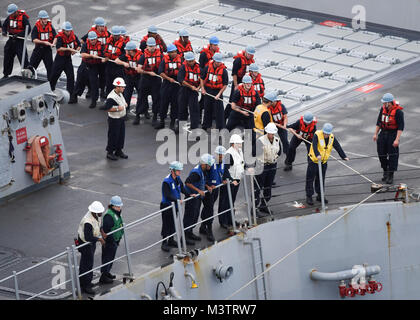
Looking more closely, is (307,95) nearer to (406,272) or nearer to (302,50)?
(302,50)

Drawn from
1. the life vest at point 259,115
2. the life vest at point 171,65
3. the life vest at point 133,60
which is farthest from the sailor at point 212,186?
the life vest at point 133,60

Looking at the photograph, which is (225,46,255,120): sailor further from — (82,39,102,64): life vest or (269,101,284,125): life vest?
(82,39,102,64): life vest

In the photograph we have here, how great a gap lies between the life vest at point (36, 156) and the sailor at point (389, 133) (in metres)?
6.32

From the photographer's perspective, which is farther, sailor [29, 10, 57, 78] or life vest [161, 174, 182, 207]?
sailor [29, 10, 57, 78]

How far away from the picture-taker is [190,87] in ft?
83.4

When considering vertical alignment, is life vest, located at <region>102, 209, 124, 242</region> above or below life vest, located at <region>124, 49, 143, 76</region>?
below

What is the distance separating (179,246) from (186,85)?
22.3 ft

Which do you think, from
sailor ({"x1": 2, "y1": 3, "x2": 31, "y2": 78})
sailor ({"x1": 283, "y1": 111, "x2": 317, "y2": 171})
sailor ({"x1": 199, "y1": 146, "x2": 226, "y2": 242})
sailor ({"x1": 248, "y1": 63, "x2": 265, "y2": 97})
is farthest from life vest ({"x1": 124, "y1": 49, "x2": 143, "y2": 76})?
sailor ({"x1": 199, "y1": 146, "x2": 226, "y2": 242})

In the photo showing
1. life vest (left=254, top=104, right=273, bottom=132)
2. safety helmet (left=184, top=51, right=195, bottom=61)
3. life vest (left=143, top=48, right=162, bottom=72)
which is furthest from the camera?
life vest (left=143, top=48, right=162, bottom=72)

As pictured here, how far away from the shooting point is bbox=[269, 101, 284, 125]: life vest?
23.6 metres

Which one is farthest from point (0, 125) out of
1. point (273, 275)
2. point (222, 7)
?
point (222, 7)

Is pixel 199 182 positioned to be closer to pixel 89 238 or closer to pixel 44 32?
pixel 89 238

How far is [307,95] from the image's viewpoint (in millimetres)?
28344

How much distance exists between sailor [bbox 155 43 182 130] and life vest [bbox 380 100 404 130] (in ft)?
16.8
